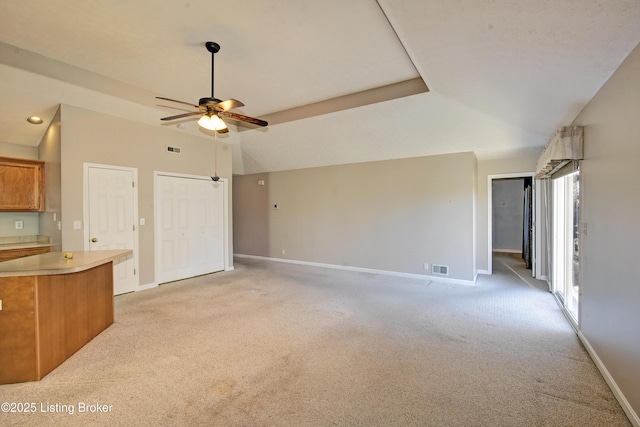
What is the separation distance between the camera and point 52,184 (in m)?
4.43

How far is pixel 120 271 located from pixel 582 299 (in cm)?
624

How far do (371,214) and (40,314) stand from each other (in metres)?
5.27

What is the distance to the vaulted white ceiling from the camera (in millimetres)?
2004

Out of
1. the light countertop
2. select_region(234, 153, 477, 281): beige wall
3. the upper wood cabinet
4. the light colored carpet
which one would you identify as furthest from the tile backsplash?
select_region(234, 153, 477, 281): beige wall

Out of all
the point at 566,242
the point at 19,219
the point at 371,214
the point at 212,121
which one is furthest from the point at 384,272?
the point at 19,219

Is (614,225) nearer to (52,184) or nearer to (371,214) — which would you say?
(371,214)

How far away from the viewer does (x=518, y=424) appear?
6.15 ft

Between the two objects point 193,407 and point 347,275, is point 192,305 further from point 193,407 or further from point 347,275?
point 347,275

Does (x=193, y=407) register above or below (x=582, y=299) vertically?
below

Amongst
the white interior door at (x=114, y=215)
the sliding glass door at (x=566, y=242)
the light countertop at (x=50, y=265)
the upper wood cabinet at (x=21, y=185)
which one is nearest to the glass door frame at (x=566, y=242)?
the sliding glass door at (x=566, y=242)

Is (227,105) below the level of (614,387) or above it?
above

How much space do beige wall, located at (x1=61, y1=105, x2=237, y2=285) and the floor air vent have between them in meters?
4.79

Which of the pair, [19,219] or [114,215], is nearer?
[114,215]

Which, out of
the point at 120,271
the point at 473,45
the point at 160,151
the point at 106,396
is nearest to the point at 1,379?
the point at 106,396
